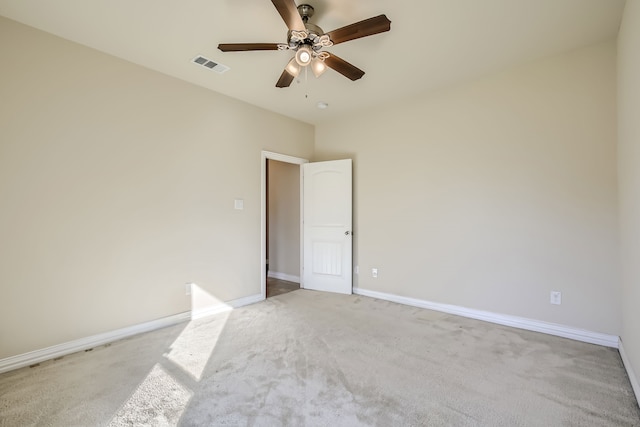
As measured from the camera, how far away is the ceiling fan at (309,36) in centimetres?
187

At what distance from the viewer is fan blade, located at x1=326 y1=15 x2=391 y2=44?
1.88 meters

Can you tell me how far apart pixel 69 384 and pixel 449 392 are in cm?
261

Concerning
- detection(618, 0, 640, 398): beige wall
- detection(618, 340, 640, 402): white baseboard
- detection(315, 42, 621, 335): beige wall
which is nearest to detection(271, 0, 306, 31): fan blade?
detection(618, 0, 640, 398): beige wall

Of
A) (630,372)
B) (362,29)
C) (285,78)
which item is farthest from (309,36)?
(630,372)

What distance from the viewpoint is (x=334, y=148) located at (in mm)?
4738

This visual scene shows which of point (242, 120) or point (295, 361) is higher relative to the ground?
point (242, 120)

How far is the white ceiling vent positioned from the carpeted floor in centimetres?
268

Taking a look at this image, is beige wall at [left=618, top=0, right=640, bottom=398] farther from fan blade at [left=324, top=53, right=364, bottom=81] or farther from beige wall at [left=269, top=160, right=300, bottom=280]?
beige wall at [left=269, top=160, right=300, bottom=280]

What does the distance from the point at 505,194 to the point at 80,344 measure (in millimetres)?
4287

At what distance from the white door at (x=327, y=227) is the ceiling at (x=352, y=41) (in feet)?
4.93

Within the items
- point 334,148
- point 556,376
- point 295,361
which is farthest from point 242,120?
point 556,376

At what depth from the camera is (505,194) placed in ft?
10.3

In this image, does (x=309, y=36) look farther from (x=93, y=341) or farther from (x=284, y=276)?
(x=284, y=276)

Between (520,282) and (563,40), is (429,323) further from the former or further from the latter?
(563,40)
